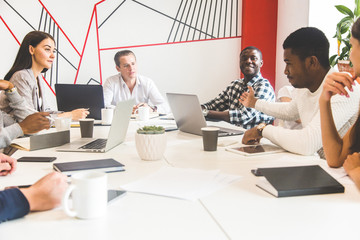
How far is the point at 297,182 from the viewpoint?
107cm

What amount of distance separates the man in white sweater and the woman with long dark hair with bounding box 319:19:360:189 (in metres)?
0.08

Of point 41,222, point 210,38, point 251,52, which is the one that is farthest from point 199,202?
point 210,38

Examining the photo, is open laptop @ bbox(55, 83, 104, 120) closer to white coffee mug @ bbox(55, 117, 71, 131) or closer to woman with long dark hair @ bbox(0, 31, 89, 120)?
woman with long dark hair @ bbox(0, 31, 89, 120)

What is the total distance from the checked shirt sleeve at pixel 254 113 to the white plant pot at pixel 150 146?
1529 mm

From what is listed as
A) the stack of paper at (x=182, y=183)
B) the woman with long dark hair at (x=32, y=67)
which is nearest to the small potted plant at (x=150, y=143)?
the stack of paper at (x=182, y=183)

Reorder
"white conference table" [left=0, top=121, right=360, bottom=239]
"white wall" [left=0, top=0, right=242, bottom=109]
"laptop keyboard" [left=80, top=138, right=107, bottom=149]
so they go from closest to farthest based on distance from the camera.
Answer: "white conference table" [left=0, top=121, right=360, bottom=239]
"laptop keyboard" [left=80, top=138, right=107, bottom=149]
"white wall" [left=0, top=0, right=242, bottom=109]

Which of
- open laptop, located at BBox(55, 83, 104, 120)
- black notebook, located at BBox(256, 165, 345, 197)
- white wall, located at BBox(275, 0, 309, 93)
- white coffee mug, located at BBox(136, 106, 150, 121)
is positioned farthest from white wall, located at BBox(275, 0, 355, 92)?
black notebook, located at BBox(256, 165, 345, 197)

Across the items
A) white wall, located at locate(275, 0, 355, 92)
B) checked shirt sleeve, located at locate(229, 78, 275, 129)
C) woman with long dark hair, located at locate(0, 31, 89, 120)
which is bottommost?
checked shirt sleeve, located at locate(229, 78, 275, 129)

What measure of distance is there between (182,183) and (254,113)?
2.07 meters

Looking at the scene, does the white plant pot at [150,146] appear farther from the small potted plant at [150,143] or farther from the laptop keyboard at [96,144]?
the laptop keyboard at [96,144]

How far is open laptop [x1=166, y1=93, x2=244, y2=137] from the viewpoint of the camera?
6.40 ft

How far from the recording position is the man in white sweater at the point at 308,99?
1.57 metres

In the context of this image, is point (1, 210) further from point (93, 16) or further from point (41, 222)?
point (93, 16)

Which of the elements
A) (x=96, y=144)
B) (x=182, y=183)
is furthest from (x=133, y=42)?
(x=182, y=183)
